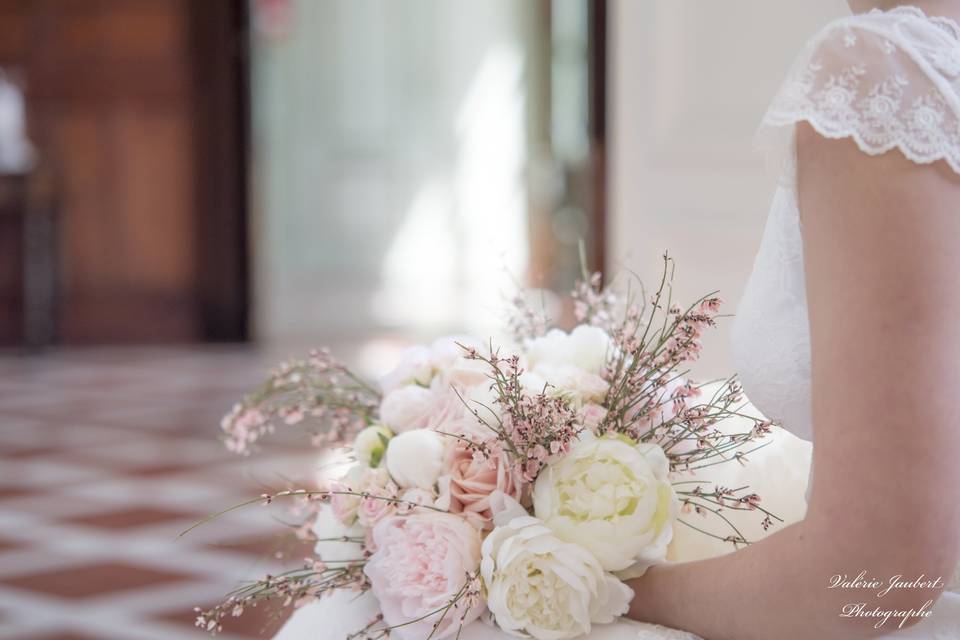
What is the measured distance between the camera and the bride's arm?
0.74 metres

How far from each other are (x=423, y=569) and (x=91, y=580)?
2.46m

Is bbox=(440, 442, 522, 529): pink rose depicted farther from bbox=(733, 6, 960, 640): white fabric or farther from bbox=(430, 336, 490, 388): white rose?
bbox=(733, 6, 960, 640): white fabric

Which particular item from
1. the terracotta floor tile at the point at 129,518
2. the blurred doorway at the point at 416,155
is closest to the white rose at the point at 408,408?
the terracotta floor tile at the point at 129,518

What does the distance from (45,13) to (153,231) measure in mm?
1504

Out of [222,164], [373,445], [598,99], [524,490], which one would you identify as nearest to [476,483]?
[524,490]

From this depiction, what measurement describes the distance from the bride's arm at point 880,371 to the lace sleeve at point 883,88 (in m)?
0.01

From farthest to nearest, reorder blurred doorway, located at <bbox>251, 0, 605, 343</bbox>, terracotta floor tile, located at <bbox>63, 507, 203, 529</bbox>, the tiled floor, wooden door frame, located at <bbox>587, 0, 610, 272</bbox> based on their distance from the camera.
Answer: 1. blurred doorway, located at <bbox>251, 0, 605, 343</bbox>
2. wooden door frame, located at <bbox>587, 0, 610, 272</bbox>
3. terracotta floor tile, located at <bbox>63, 507, 203, 529</bbox>
4. the tiled floor

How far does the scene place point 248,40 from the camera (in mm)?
7434

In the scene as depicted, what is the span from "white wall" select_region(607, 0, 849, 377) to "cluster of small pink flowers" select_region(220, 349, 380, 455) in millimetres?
1590

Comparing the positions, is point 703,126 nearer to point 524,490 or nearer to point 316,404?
point 316,404

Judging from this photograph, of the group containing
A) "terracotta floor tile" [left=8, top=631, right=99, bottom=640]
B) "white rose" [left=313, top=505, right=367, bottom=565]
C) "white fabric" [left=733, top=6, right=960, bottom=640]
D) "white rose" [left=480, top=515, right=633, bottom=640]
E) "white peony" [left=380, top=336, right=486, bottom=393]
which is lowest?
"terracotta floor tile" [left=8, top=631, right=99, bottom=640]

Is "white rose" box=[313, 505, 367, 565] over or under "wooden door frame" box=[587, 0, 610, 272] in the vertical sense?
under

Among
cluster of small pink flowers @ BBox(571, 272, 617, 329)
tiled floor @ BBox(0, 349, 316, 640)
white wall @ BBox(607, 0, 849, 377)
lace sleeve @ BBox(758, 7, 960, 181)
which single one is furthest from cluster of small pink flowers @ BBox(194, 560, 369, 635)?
white wall @ BBox(607, 0, 849, 377)

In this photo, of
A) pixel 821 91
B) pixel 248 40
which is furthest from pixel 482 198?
pixel 821 91
